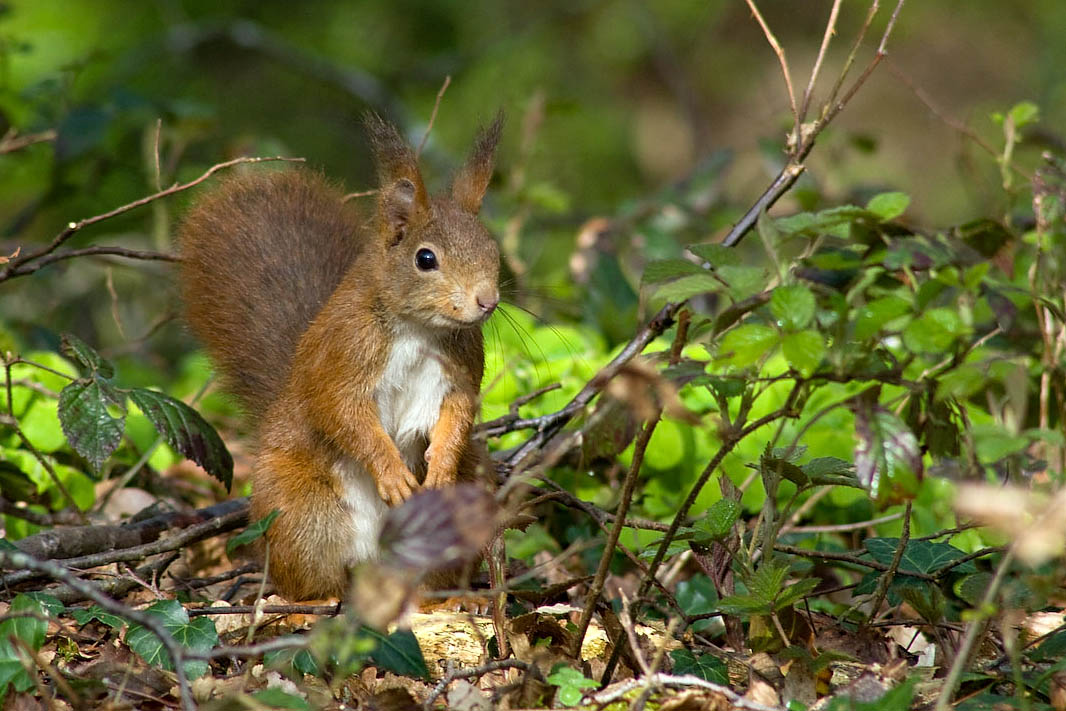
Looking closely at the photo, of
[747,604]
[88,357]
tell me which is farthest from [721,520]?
[88,357]

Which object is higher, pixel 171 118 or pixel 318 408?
pixel 171 118

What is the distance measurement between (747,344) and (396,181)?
99 cm

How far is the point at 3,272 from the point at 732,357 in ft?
4.74

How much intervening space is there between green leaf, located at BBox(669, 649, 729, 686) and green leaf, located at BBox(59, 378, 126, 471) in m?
0.98

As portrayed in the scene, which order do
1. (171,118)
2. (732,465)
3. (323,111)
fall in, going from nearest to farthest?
(732,465), (171,118), (323,111)

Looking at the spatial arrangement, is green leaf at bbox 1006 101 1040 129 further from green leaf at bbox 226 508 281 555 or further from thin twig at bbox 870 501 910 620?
green leaf at bbox 226 508 281 555

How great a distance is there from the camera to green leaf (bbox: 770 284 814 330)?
1.36 meters

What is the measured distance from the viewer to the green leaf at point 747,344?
1.37m

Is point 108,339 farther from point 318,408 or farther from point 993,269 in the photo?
point 993,269

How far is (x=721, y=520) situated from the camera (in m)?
1.71

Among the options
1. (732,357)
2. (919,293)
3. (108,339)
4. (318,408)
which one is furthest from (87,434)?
(108,339)

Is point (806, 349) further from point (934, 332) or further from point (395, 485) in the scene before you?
point (395, 485)

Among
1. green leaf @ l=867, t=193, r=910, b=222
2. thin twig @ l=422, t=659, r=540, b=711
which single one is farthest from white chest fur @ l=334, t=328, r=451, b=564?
green leaf @ l=867, t=193, r=910, b=222

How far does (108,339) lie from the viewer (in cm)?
460
